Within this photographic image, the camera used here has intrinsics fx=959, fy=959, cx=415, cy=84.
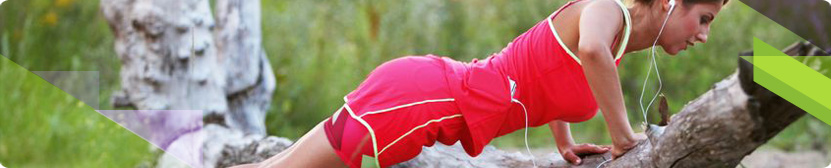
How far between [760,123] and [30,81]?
3.83 m

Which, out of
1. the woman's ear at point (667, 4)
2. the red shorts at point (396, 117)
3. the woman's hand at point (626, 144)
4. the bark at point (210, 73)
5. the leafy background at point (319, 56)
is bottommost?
the leafy background at point (319, 56)

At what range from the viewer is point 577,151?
2447 millimetres

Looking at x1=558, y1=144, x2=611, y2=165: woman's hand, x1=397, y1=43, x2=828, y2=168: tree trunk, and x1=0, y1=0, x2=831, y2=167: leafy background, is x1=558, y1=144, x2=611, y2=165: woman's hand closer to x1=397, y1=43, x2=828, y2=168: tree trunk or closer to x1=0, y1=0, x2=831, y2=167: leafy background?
x1=397, y1=43, x2=828, y2=168: tree trunk

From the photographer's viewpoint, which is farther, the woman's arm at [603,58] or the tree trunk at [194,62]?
the tree trunk at [194,62]

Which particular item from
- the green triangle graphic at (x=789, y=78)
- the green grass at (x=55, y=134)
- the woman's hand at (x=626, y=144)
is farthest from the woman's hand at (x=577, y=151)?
the green grass at (x=55, y=134)

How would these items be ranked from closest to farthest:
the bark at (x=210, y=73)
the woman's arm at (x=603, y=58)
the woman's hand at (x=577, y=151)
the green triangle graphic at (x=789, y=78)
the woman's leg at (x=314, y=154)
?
the green triangle graphic at (x=789, y=78) < the woman's arm at (x=603, y=58) < the woman's leg at (x=314, y=154) < the woman's hand at (x=577, y=151) < the bark at (x=210, y=73)

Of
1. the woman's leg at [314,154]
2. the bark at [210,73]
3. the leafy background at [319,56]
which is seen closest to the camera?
the woman's leg at [314,154]

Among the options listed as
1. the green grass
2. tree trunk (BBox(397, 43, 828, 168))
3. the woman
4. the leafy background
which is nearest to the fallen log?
tree trunk (BBox(397, 43, 828, 168))

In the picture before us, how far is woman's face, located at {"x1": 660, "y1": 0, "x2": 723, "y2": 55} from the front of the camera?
6.59 feet

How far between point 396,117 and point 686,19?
0.66 m

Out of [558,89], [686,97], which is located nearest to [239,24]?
[558,89]

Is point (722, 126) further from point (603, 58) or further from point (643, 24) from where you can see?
point (643, 24)

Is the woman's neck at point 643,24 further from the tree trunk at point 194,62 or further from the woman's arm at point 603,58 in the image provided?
the tree trunk at point 194,62

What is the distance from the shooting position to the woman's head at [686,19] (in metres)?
2.01
